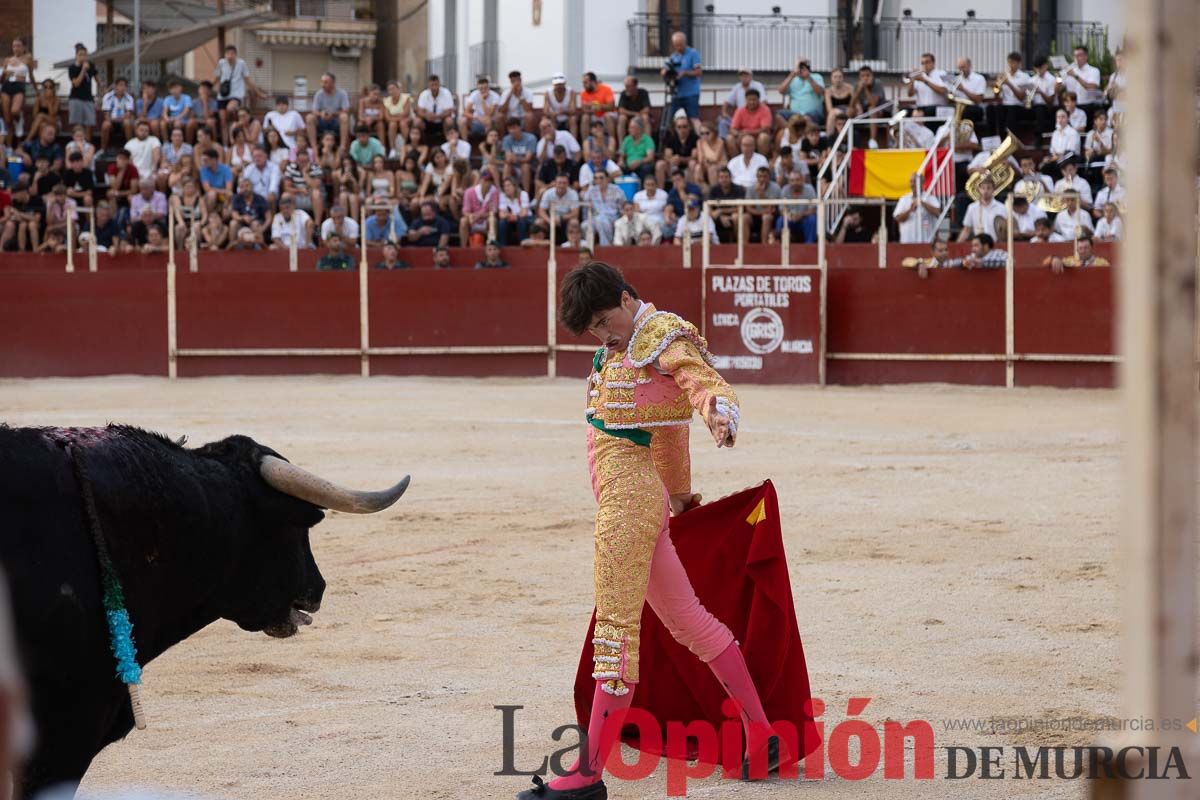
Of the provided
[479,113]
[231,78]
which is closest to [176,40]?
[231,78]

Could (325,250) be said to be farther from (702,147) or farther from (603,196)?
(702,147)

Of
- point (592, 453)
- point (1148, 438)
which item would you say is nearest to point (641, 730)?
point (592, 453)

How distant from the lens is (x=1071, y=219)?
1366 centimetres

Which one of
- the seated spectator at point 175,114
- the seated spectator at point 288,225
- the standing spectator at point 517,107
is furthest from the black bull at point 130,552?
the seated spectator at point 175,114

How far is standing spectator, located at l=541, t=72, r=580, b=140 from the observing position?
16438 mm

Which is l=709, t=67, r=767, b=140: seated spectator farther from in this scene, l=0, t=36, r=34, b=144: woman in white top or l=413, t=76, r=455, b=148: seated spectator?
l=0, t=36, r=34, b=144: woman in white top

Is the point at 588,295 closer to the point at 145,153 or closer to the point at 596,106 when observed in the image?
the point at 596,106

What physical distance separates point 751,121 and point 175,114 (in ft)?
20.8

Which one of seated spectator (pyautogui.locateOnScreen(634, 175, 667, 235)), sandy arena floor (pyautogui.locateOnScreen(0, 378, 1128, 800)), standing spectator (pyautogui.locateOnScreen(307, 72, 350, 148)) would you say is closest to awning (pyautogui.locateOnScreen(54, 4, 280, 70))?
standing spectator (pyautogui.locateOnScreen(307, 72, 350, 148))

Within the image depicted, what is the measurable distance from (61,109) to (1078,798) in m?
16.5

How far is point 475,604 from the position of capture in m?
5.36

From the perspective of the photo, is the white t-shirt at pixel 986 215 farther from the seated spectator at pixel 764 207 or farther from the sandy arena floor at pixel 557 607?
the sandy arena floor at pixel 557 607

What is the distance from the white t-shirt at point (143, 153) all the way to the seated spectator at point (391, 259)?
122 inches

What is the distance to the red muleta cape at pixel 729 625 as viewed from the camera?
3660 millimetres
